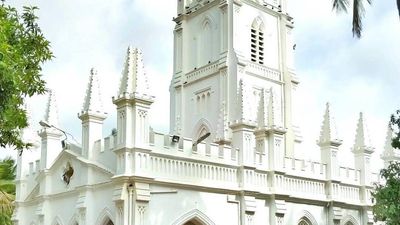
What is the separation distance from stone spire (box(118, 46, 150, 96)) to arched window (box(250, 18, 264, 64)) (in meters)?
13.5

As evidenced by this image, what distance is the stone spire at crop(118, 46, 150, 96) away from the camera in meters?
23.3

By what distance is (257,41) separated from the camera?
3691cm

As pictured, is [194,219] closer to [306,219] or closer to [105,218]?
[105,218]

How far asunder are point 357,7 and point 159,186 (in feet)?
30.5

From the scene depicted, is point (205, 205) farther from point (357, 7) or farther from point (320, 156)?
point (357, 7)

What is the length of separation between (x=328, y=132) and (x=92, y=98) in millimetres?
10749

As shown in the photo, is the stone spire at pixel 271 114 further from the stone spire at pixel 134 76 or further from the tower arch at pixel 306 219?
the stone spire at pixel 134 76

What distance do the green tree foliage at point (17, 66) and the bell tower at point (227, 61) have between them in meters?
20.9

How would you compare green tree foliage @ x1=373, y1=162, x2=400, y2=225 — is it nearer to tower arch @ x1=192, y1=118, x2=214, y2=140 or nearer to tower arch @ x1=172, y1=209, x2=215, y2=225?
tower arch @ x1=172, y1=209, x2=215, y2=225

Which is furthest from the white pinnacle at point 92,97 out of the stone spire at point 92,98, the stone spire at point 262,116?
the stone spire at point 262,116

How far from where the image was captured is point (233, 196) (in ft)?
83.9

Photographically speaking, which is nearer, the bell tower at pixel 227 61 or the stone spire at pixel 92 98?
the stone spire at pixel 92 98

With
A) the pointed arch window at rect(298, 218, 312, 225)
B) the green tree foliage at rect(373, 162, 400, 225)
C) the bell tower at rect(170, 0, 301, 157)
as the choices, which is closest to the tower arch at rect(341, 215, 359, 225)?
the pointed arch window at rect(298, 218, 312, 225)

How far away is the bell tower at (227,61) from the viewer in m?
34.8
